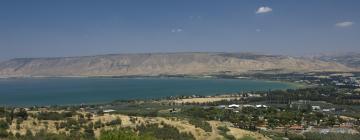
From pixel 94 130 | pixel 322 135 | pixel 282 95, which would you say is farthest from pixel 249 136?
pixel 282 95

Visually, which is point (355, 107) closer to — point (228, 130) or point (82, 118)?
point (228, 130)

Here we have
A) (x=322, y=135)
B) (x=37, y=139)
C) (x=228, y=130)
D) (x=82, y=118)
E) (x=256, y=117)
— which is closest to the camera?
(x=37, y=139)

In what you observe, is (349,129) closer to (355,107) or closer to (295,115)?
(295,115)

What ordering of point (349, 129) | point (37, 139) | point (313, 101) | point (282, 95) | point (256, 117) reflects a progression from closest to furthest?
point (37, 139) → point (349, 129) → point (256, 117) → point (313, 101) → point (282, 95)

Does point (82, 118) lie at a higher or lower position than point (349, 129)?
higher

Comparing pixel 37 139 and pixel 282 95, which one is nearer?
pixel 37 139

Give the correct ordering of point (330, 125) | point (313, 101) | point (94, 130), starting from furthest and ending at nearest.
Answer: point (313, 101) → point (330, 125) → point (94, 130)

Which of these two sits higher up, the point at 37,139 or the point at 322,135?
the point at 37,139

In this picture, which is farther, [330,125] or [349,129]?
[330,125]

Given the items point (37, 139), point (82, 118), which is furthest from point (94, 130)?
point (37, 139)
